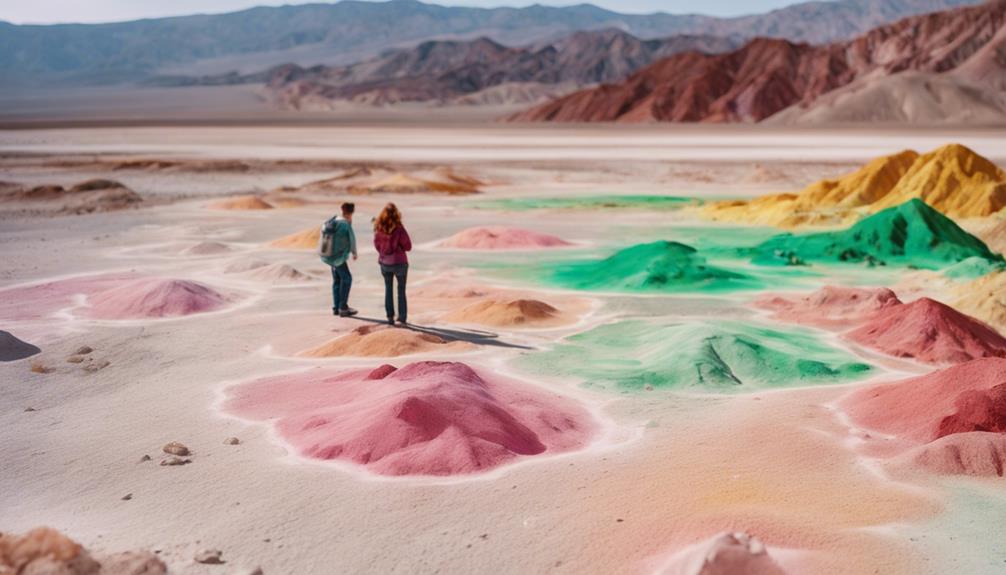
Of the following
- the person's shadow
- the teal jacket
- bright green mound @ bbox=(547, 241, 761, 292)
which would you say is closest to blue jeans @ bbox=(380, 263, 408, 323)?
the person's shadow

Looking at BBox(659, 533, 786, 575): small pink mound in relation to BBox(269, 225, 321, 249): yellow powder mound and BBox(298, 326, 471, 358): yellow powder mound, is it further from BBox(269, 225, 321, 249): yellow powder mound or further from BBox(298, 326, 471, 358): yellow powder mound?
BBox(269, 225, 321, 249): yellow powder mound

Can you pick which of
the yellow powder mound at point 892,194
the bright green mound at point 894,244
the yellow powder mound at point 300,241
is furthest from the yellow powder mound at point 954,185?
the yellow powder mound at point 300,241

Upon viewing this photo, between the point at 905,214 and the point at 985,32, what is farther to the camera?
the point at 985,32

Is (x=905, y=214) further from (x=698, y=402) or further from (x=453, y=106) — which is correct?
(x=453, y=106)

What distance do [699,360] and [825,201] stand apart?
13837 mm

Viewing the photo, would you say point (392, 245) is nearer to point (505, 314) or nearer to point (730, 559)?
point (505, 314)

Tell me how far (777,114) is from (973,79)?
15.1m

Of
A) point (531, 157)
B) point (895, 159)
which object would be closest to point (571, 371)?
point (895, 159)

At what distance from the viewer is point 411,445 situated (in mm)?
6105

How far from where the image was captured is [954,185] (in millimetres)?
19359

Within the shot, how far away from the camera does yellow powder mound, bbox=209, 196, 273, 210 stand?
2350 centimetres

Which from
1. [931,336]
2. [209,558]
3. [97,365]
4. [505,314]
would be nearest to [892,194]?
[931,336]

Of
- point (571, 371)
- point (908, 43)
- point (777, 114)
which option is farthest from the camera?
point (908, 43)

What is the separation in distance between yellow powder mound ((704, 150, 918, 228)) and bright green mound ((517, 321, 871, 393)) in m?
10.1
